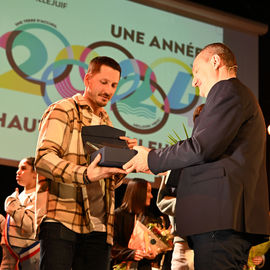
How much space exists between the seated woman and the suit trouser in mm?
1771

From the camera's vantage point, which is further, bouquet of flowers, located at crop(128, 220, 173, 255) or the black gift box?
bouquet of flowers, located at crop(128, 220, 173, 255)

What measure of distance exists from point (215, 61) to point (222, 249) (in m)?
0.84

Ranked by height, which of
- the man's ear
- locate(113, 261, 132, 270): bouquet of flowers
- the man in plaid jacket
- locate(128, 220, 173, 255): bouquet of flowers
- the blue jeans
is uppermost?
the man's ear

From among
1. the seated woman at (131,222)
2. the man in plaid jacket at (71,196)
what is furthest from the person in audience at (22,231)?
the man in plaid jacket at (71,196)

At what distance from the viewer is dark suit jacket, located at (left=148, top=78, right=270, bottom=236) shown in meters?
1.76

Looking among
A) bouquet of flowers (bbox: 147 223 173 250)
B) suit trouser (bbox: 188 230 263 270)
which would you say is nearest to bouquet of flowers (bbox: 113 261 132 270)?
bouquet of flowers (bbox: 147 223 173 250)

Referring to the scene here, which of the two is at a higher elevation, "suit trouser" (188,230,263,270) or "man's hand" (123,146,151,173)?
"man's hand" (123,146,151,173)

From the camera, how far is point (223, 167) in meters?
1.79

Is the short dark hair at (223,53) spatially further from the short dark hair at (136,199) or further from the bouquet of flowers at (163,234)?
the short dark hair at (136,199)

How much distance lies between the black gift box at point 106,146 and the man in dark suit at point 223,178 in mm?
167

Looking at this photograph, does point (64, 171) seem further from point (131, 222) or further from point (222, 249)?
point (131, 222)

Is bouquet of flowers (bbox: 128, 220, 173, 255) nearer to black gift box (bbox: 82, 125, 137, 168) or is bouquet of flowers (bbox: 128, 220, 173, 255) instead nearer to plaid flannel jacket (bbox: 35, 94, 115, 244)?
plaid flannel jacket (bbox: 35, 94, 115, 244)

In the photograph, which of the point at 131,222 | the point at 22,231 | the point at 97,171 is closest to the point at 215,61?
the point at 97,171

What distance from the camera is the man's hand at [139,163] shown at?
200cm
